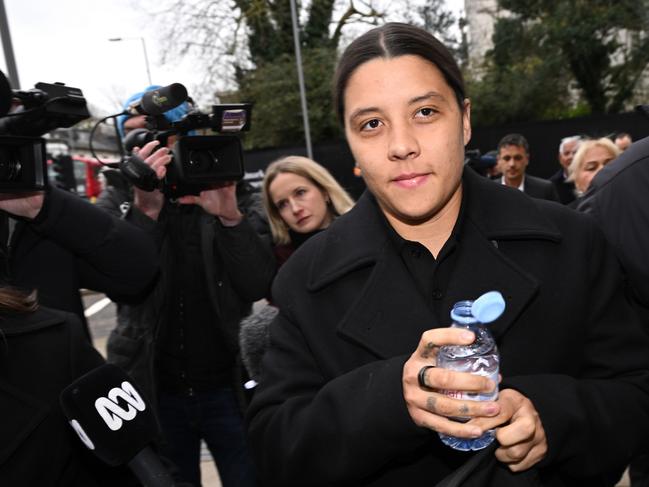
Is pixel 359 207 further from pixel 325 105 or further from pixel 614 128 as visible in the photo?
pixel 325 105

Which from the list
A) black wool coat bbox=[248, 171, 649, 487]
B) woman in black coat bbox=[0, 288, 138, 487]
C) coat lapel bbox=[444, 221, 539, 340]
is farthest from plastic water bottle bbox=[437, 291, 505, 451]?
woman in black coat bbox=[0, 288, 138, 487]

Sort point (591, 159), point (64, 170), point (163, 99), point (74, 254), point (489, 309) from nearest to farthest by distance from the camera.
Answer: point (489, 309), point (74, 254), point (163, 99), point (591, 159), point (64, 170)

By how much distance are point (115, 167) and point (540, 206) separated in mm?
1658

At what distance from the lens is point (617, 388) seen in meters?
1.35

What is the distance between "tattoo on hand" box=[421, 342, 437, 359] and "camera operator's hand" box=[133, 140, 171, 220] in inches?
57.2

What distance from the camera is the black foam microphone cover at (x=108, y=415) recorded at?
4.30 ft

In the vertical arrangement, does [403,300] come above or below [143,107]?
below

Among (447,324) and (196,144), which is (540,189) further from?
(447,324)

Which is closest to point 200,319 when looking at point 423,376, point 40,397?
point 40,397

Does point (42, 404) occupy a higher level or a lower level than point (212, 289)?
higher

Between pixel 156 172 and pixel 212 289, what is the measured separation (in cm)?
51

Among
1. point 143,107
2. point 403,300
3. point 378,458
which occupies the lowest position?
point 378,458

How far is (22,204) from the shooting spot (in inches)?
76.9

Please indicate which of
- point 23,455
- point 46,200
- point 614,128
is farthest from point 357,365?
point 614,128
